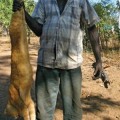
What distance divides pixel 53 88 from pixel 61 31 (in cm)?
56

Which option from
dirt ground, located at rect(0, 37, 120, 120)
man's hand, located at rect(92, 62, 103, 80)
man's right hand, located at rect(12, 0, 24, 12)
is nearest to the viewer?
man's right hand, located at rect(12, 0, 24, 12)

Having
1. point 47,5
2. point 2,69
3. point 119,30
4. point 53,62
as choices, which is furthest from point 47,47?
point 119,30

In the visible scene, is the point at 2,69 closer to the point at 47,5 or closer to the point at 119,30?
the point at 47,5

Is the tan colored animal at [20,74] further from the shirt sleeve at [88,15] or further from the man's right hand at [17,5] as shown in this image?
the shirt sleeve at [88,15]

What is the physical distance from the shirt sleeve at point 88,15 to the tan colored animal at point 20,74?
0.68 m

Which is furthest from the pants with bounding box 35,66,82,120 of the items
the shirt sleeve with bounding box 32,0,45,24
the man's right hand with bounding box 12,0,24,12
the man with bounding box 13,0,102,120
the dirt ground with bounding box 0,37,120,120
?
the dirt ground with bounding box 0,37,120,120

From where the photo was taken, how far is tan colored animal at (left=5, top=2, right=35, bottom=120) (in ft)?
9.56

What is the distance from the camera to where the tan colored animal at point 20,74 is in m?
2.91

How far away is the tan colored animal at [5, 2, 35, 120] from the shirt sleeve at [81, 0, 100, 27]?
0.68 meters

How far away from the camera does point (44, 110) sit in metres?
3.37

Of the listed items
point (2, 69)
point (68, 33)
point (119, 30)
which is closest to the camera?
point (68, 33)

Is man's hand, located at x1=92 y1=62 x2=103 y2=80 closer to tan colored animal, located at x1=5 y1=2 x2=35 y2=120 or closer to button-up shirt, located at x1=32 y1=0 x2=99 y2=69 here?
button-up shirt, located at x1=32 y1=0 x2=99 y2=69

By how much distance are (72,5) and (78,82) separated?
0.76 m

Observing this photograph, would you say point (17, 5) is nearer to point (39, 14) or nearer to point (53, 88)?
point (39, 14)
